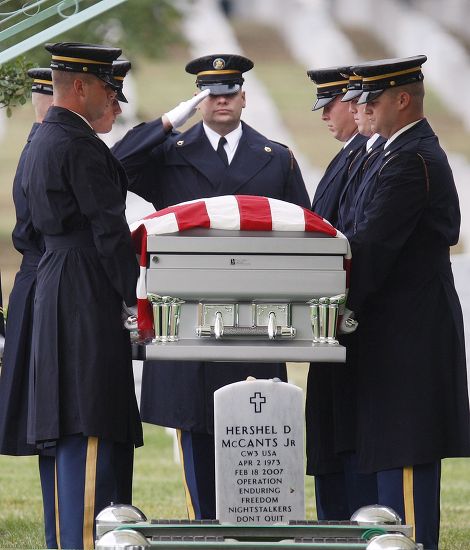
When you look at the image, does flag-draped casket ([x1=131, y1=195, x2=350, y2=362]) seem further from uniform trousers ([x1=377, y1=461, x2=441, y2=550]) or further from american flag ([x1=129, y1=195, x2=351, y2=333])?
uniform trousers ([x1=377, y1=461, x2=441, y2=550])

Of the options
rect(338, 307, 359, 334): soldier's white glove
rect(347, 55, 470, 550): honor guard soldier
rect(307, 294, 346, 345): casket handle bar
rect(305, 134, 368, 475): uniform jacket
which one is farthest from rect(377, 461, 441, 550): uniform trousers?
rect(307, 294, 346, 345): casket handle bar

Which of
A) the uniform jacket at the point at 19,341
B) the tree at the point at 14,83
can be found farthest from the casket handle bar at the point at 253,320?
the tree at the point at 14,83

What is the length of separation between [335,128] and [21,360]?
6.25ft

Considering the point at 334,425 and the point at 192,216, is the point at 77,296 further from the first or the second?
the point at 334,425

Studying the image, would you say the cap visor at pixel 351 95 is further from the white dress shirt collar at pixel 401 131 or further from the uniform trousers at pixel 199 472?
the uniform trousers at pixel 199 472

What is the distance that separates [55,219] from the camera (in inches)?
216

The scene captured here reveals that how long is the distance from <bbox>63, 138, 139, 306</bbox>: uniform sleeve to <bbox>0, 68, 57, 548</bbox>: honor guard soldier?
2.33 ft

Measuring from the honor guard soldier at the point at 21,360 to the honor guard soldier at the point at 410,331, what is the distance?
1388 millimetres

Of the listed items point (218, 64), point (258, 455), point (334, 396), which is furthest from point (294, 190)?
point (258, 455)

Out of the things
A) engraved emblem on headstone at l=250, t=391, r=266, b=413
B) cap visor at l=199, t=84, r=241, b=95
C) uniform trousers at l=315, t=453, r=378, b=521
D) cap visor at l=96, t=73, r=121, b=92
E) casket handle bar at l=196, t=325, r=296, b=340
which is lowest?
uniform trousers at l=315, t=453, r=378, b=521

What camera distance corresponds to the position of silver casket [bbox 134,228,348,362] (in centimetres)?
502

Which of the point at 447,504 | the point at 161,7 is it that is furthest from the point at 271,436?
the point at 161,7

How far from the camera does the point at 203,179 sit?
261 inches

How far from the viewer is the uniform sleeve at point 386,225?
17.7ft
